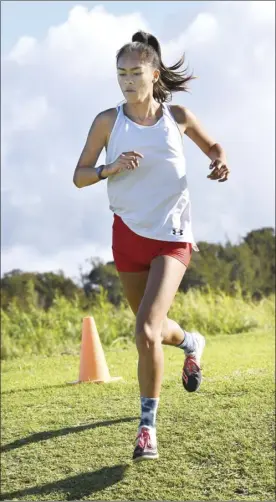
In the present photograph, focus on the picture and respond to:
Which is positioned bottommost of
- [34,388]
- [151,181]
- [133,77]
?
[34,388]

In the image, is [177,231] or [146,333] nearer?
[146,333]

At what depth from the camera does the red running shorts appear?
16.7 feet

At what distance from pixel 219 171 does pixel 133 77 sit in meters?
0.75

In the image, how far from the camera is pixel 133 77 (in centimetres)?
498

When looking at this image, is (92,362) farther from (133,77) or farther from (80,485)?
(133,77)

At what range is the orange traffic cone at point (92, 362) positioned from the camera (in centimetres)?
827

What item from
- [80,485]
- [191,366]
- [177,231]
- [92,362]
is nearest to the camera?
[177,231]

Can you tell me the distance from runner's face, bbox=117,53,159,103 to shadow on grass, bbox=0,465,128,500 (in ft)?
7.91

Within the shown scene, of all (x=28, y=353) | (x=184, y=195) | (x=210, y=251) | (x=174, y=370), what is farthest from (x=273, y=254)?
(x=184, y=195)

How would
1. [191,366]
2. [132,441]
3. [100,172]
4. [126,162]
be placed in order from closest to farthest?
[126,162] → [100,172] → [132,441] → [191,366]

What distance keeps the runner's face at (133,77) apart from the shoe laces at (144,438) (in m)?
1.92

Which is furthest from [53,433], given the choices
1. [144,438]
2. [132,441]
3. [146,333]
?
[146,333]

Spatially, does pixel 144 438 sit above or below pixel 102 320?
below

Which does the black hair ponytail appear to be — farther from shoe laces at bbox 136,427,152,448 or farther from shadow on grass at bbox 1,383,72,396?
shadow on grass at bbox 1,383,72,396
